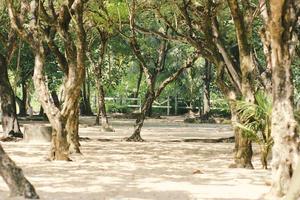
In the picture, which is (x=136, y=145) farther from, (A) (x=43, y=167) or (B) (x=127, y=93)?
(B) (x=127, y=93)

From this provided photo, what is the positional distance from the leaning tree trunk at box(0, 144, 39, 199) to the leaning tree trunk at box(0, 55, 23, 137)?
38.3 feet

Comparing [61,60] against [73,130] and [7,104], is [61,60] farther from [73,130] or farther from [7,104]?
[7,104]

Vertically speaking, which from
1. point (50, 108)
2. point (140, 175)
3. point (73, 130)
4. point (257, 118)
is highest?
point (50, 108)

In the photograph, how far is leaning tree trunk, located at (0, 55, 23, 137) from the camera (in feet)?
59.8

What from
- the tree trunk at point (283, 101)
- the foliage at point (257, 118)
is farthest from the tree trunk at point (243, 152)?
the tree trunk at point (283, 101)

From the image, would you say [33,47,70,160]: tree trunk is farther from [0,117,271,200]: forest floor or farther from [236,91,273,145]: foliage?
[236,91,273,145]: foliage

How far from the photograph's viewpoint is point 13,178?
22.7 ft

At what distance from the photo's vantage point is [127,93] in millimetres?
45438

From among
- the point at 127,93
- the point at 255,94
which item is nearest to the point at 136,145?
the point at 255,94

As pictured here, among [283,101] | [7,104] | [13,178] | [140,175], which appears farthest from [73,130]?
[283,101]

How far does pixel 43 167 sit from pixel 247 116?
380cm

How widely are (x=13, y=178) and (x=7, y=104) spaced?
11807 millimetres

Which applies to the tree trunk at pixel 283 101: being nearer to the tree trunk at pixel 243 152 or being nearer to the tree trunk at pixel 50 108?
the tree trunk at pixel 243 152

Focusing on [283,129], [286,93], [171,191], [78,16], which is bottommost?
[171,191]
